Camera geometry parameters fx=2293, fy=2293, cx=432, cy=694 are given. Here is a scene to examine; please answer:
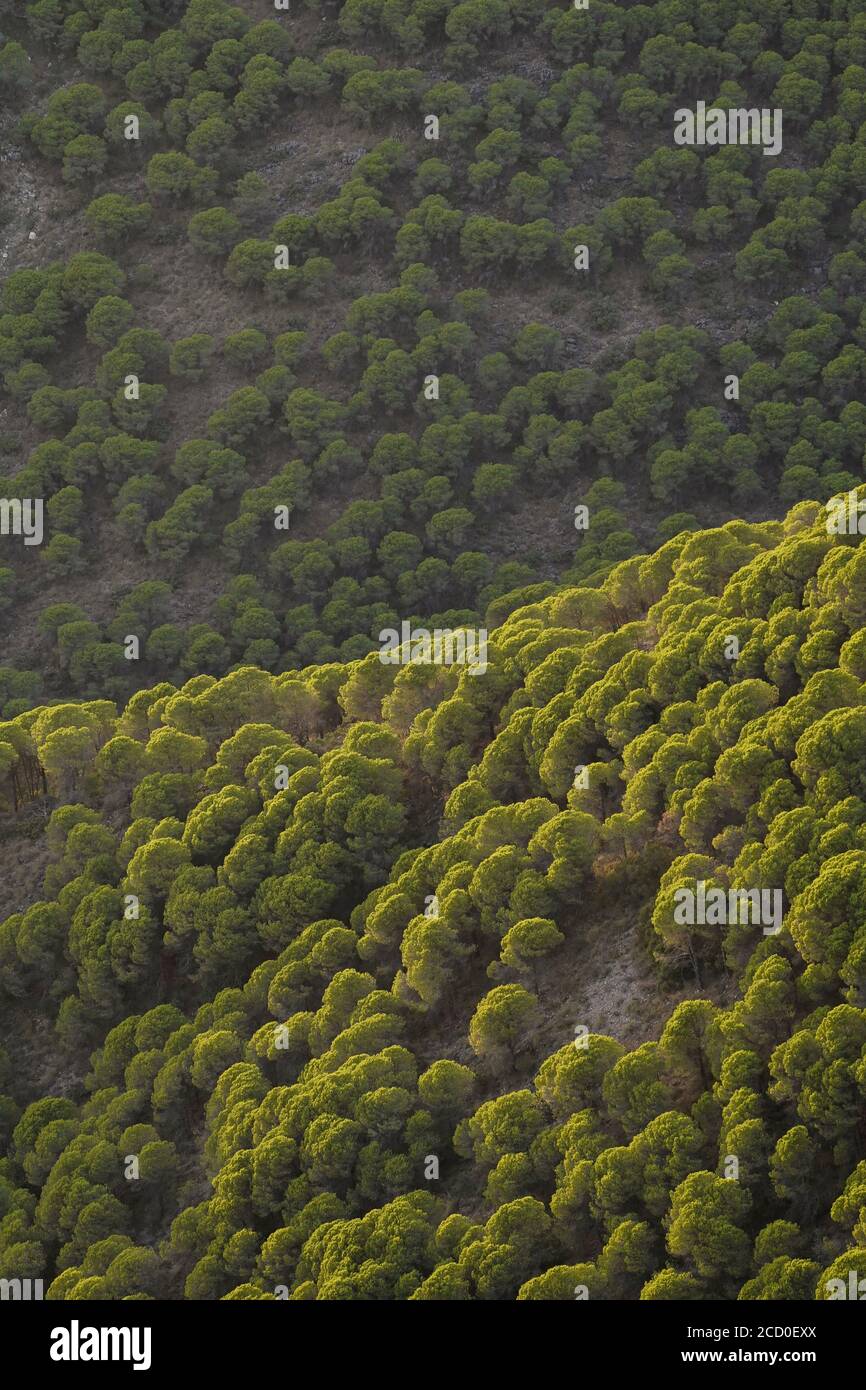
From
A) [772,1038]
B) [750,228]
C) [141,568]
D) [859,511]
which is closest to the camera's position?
[772,1038]

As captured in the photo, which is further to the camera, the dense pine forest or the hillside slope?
the dense pine forest

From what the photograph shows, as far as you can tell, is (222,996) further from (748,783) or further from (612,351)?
(612,351)

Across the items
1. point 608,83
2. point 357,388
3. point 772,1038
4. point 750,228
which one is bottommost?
point 772,1038

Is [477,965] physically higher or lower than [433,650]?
lower

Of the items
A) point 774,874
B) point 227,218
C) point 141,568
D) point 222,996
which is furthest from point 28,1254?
point 227,218

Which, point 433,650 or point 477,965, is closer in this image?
point 477,965

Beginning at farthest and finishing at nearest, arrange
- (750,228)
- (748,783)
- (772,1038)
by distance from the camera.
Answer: (750,228), (748,783), (772,1038)

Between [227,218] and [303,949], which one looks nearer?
[303,949]

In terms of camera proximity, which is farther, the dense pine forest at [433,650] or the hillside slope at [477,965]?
the dense pine forest at [433,650]
